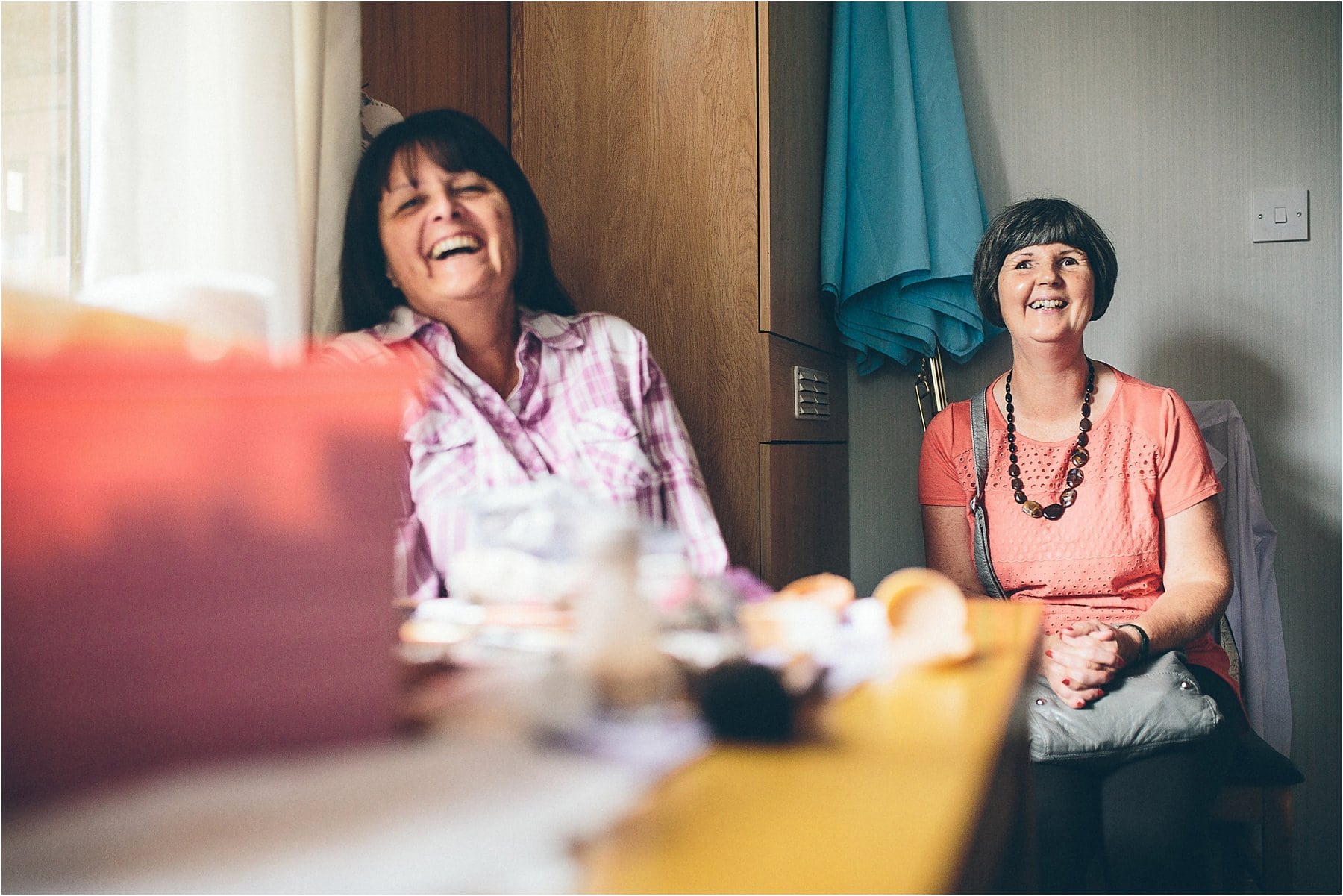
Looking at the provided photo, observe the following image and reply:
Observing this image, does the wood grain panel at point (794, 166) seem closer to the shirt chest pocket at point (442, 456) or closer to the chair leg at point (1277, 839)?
the shirt chest pocket at point (442, 456)

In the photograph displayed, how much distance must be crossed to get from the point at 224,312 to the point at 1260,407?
1826mm

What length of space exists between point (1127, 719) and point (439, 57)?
1340 millimetres

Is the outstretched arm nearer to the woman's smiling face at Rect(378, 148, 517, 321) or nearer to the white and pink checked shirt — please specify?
the white and pink checked shirt

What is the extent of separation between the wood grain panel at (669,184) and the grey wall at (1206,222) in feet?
1.87

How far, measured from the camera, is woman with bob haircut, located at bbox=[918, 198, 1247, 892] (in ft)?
3.36

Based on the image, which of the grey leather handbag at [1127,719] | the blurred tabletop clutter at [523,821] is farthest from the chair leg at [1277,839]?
the blurred tabletop clutter at [523,821]

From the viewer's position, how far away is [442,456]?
1037 mm

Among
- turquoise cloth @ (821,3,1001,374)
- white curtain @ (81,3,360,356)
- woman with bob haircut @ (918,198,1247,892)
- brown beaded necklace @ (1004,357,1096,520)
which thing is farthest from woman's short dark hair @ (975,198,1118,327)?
white curtain @ (81,3,360,356)

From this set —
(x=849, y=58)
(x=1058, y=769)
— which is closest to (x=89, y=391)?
(x=1058, y=769)

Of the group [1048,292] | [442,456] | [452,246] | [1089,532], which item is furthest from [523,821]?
[1048,292]

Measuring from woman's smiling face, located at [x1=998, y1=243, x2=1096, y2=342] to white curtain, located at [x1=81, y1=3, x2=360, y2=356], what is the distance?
38.5 inches

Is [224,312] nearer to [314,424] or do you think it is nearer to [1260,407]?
[314,424]

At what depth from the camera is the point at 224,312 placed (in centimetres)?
62

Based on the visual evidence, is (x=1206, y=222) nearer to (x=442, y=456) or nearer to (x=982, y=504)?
(x=982, y=504)
